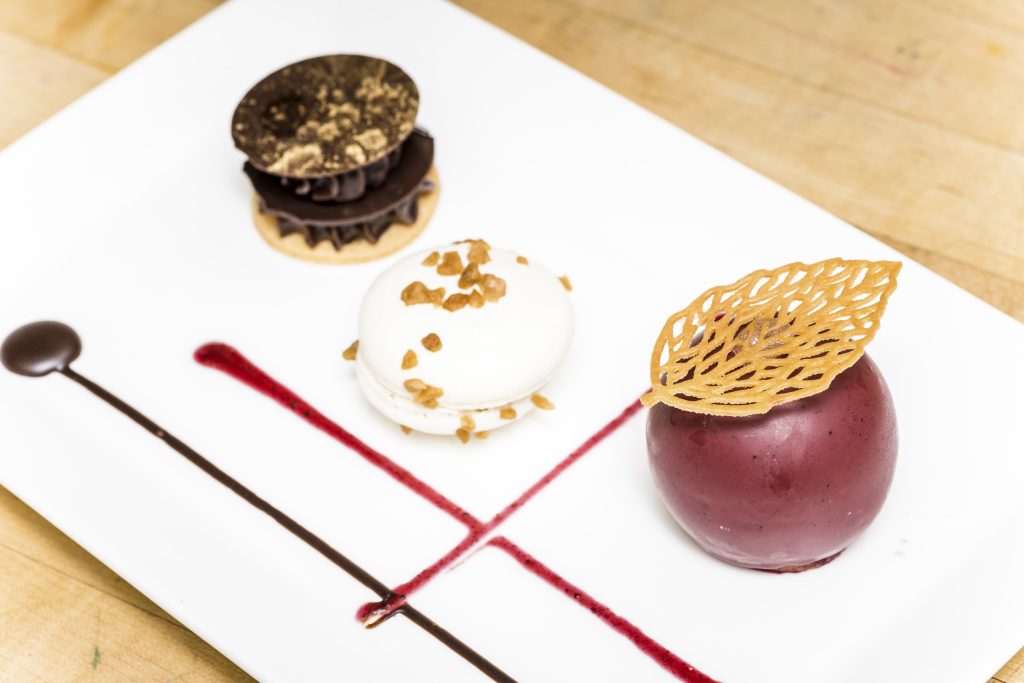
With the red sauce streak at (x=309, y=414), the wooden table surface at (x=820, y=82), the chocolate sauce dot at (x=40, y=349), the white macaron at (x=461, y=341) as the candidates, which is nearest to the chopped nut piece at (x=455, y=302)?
the white macaron at (x=461, y=341)

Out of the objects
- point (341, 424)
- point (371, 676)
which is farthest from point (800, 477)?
point (341, 424)

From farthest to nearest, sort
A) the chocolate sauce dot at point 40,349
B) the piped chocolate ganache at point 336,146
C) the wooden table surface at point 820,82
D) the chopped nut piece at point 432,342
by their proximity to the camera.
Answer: the wooden table surface at point 820,82 < the piped chocolate ganache at point 336,146 < the chocolate sauce dot at point 40,349 < the chopped nut piece at point 432,342

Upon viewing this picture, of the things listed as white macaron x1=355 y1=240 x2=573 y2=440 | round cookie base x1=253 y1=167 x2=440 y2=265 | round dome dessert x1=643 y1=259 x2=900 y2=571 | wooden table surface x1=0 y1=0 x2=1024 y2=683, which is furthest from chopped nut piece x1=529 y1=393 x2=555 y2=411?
wooden table surface x1=0 y1=0 x2=1024 y2=683

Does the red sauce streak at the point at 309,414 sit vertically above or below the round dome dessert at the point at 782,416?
below

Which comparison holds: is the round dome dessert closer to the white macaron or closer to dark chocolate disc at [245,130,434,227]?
the white macaron

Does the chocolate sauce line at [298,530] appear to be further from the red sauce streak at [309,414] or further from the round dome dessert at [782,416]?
the round dome dessert at [782,416]

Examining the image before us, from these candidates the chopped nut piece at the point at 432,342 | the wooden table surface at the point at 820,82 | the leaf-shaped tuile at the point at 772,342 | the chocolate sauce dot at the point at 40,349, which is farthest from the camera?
the wooden table surface at the point at 820,82

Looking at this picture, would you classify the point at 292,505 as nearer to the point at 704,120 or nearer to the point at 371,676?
the point at 371,676
